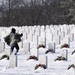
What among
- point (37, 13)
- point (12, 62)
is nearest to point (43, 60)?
point (12, 62)

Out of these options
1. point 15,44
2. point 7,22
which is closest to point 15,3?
point 7,22

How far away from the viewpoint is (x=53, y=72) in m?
13.0

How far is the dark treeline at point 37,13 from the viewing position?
186ft

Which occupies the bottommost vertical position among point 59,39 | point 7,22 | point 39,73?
point 39,73

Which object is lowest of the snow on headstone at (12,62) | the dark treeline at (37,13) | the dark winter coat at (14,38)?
the snow on headstone at (12,62)

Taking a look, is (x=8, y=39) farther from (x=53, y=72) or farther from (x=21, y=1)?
(x=21, y=1)

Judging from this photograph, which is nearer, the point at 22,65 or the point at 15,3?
the point at 22,65

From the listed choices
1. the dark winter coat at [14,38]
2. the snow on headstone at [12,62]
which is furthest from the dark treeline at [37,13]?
the snow on headstone at [12,62]

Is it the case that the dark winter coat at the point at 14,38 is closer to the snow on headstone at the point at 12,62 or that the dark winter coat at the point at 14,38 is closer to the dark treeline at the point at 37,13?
the snow on headstone at the point at 12,62

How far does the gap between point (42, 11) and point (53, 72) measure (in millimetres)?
46494

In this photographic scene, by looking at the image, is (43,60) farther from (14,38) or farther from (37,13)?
(37,13)

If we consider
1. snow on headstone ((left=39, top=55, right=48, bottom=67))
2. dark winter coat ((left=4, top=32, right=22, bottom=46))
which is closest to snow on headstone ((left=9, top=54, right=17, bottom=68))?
snow on headstone ((left=39, top=55, right=48, bottom=67))

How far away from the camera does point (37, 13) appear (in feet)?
190

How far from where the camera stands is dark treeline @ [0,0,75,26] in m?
56.6
